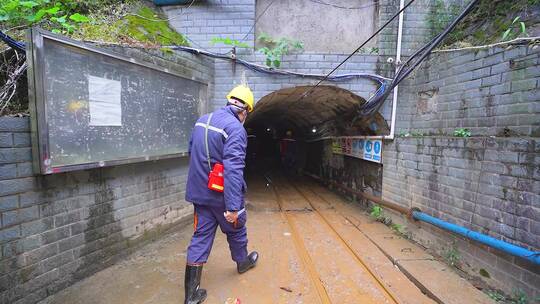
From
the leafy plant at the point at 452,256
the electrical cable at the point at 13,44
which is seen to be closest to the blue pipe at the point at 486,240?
the leafy plant at the point at 452,256

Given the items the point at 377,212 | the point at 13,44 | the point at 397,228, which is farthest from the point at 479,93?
the point at 13,44

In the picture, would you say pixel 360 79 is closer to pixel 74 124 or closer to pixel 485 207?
pixel 485 207

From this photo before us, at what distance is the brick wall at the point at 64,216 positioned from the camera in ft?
7.63

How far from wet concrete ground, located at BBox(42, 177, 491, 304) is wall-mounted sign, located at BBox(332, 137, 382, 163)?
1582 mm

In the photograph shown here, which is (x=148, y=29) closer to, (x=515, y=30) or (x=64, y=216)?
(x=64, y=216)

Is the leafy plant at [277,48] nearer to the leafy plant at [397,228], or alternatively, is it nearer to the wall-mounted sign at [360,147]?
the wall-mounted sign at [360,147]

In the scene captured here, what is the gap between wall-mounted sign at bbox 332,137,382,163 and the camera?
19.2 ft

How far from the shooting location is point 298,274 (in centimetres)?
337

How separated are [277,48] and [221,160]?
11.5ft

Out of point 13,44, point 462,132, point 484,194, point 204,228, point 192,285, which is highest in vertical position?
point 13,44

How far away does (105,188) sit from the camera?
3.29 m

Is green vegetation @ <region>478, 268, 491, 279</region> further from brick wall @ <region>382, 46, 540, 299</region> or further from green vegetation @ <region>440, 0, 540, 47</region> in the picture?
green vegetation @ <region>440, 0, 540, 47</region>

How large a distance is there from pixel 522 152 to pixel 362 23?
13.2ft

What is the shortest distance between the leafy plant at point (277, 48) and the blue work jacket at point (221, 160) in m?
2.95
